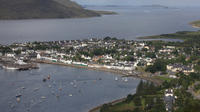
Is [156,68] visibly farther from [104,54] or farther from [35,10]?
[35,10]

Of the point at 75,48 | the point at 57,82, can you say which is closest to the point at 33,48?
the point at 75,48

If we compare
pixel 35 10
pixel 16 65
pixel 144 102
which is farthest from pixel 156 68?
pixel 35 10

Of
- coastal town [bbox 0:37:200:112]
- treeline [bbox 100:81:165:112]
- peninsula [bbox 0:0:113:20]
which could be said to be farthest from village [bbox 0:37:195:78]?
peninsula [bbox 0:0:113:20]

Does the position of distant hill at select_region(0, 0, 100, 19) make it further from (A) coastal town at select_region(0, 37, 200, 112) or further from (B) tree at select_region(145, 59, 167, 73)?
(B) tree at select_region(145, 59, 167, 73)

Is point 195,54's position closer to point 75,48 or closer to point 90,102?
point 75,48

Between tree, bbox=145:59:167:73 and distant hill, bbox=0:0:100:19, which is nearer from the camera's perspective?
tree, bbox=145:59:167:73

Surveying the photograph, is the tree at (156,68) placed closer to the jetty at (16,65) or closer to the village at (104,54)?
the village at (104,54)
